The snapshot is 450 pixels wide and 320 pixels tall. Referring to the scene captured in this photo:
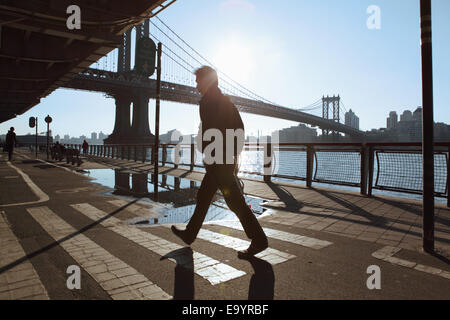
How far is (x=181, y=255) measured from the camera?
10.3 feet

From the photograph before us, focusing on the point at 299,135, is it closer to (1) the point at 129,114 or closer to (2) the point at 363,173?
(1) the point at 129,114

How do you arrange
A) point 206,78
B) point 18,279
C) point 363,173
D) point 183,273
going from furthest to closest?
point 363,173 < point 206,78 < point 183,273 < point 18,279

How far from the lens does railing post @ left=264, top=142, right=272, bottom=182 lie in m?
9.63

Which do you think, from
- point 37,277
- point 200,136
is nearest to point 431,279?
point 200,136

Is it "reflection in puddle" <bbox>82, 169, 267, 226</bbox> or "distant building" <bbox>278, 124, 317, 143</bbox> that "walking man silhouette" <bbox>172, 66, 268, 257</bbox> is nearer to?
"reflection in puddle" <bbox>82, 169, 267, 226</bbox>

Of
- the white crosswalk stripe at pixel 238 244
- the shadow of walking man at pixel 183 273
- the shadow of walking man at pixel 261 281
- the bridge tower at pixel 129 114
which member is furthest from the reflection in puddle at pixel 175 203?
the bridge tower at pixel 129 114

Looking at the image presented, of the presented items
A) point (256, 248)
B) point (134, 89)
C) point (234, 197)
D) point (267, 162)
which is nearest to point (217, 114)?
point (234, 197)

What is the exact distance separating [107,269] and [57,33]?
9.44m

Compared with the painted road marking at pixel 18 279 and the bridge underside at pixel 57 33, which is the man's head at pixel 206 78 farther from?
the bridge underside at pixel 57 33

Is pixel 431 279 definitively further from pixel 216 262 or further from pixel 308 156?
pixel 308 156

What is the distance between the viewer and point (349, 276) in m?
2.65

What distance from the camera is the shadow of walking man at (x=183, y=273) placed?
2277 mm

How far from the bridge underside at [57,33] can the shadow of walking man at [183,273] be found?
26.9 feet

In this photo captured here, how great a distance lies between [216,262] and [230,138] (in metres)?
1.24
